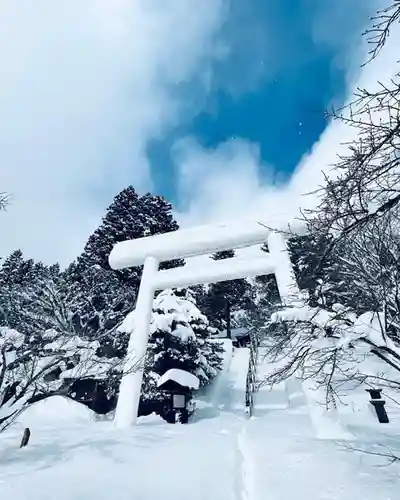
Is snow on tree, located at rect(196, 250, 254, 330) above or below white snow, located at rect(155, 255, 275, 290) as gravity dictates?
above

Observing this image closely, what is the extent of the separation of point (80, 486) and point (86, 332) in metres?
9.75

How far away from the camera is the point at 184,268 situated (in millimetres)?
8320

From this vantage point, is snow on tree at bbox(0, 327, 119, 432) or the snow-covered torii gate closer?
snow on tree at bbox(0, 327, 119, 432)

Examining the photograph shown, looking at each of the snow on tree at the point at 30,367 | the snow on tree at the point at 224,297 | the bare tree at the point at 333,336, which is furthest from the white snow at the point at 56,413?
the snow on tree at the point at 224,297

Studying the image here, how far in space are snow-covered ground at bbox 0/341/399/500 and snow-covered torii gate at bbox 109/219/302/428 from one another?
1.04m

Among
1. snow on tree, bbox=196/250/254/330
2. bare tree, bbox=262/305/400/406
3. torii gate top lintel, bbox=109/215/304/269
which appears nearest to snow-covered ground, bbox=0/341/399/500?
bare tree, bbox=262/305/400/406

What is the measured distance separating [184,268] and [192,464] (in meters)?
4.65

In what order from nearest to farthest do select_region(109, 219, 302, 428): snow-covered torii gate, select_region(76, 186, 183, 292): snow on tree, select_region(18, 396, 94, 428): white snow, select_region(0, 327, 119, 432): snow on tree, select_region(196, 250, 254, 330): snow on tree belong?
select_region(0, 327, 119, 432): snow on tree, select_region(109, 219, 302, 428): snow-covered torii gate, select_region(18, 396, 94, 428): white snow, select_region(76, 186, 183, 292): snow on tree, select_region(196, 250, 254, 330): snow on tree

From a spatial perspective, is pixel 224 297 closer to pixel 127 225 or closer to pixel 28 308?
pixel 127 225

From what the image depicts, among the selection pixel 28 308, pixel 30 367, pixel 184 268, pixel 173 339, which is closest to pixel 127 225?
pixel 28 308

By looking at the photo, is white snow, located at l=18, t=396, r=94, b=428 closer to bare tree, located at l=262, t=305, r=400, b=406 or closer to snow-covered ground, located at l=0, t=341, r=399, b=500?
snow-covered ground, located at l=0, t=341, r=399, b=500

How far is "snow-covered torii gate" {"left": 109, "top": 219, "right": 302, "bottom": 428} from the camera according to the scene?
284 inches

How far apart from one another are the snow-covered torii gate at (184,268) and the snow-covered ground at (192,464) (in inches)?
40.9

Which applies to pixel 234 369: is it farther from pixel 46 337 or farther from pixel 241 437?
pixel 241 437
